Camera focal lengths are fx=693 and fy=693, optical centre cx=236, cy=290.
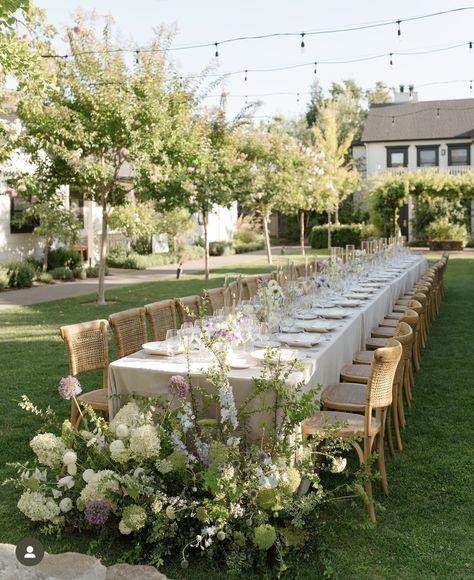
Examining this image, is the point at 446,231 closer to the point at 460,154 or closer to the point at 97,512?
the point at 460,154

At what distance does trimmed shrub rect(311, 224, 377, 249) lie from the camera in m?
33.1

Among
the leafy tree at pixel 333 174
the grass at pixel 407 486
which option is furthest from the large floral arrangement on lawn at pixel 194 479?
the leafy tree at pixel 333 174

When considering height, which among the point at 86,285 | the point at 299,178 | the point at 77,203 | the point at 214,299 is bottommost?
the point at 86,285

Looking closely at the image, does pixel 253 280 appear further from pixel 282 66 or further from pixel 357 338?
pixel 282 66

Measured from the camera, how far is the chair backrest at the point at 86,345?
500 centimetres

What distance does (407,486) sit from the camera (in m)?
4.46

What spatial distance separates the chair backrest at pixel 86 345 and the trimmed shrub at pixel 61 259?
626 inches

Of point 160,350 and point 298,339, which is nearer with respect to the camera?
point 160,350

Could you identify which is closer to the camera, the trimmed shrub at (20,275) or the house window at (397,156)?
the trimmed shrub at (20,275)

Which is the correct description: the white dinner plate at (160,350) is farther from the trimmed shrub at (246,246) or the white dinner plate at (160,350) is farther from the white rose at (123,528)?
the trimmed shrub at (246,246)

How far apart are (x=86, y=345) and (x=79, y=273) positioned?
621 inches

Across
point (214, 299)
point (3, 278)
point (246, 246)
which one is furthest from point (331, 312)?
point (246, 246)

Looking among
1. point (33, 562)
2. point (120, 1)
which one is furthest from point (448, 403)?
point (120, 1)

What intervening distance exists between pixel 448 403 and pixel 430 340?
3.29m
